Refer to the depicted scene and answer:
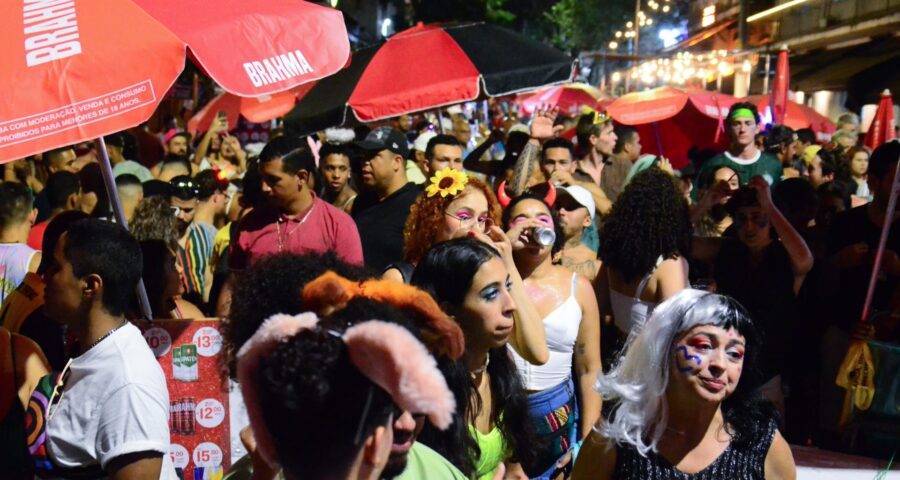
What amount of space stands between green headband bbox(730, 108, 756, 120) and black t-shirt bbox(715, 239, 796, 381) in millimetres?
2298

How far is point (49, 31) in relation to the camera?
3.71 m

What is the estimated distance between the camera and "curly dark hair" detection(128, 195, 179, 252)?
6.18 meters

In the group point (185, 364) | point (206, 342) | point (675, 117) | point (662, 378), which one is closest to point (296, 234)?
point (206, 342)

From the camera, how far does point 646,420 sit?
3.35m

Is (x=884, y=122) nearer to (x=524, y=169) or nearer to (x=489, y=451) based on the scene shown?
(x=524, y=169)

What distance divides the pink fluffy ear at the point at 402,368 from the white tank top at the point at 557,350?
2696 mm

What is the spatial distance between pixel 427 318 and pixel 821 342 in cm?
449

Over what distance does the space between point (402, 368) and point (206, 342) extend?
132 inches

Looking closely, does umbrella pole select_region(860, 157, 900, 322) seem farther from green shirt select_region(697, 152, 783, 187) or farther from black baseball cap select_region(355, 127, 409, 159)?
black baseball cap select_region(355, 127, 409, 159)

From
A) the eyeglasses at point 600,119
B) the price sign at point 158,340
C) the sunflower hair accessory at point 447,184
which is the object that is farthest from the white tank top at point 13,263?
the eyeglasses at point 600,119

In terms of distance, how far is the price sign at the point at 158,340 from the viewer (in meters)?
4.85

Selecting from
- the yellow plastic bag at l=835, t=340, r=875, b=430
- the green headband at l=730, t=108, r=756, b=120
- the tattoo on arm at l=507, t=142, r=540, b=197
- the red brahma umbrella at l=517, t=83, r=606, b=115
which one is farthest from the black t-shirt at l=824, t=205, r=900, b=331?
the red brahma umbrella at l=517, t=83, r=606, b=115

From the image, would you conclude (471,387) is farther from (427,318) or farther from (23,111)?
(23,111)

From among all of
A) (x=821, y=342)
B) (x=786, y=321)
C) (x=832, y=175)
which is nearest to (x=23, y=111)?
(x=786, y=321)
